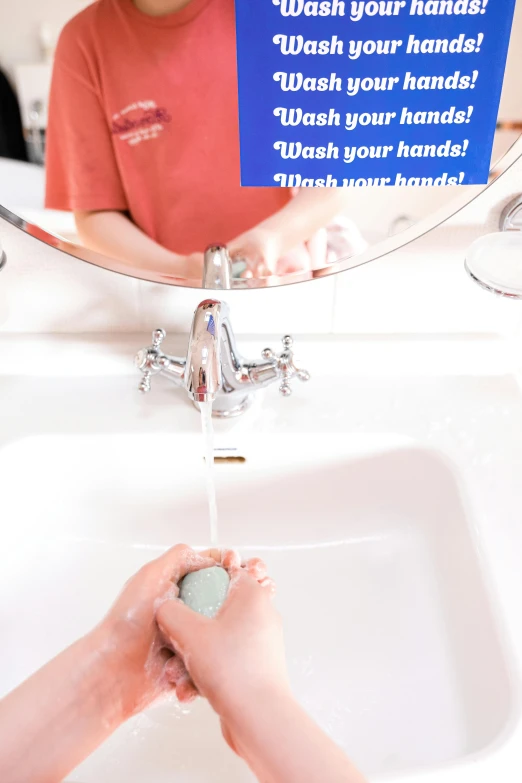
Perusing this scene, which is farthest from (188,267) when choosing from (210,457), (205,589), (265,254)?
(205,589)

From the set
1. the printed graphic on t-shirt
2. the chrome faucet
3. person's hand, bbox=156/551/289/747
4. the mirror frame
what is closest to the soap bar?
person's hand, bbox=156/551/289/747

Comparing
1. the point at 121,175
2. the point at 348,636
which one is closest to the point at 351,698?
the point at 348,636

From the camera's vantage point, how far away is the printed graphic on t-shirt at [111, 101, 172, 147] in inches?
22.2

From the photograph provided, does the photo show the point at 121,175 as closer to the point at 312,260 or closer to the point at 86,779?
the point at 312,260

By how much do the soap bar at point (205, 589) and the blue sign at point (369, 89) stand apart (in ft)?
1.12

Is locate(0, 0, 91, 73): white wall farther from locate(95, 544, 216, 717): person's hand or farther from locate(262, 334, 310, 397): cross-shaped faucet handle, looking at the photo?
locate(95, 544, 216, 717): person's hand

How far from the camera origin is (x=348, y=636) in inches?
24.7

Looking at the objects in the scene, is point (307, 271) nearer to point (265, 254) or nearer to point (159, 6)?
point (265, 254)

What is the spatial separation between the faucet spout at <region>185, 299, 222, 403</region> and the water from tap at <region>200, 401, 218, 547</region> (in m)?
0.03

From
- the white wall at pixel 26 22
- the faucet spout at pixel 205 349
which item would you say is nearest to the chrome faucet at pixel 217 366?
the faucet spout at pixel 205 349

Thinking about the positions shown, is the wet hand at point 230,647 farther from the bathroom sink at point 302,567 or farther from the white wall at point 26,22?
the white wall at point 26,22

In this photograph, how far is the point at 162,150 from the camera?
581mm

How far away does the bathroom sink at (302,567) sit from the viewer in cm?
54

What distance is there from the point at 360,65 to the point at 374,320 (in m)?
0.27
